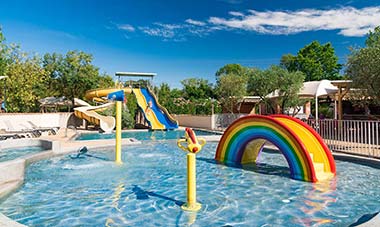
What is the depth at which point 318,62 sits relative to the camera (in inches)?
1853

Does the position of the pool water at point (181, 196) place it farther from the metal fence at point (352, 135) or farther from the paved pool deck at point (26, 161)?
the metal fence at point (352, 135)

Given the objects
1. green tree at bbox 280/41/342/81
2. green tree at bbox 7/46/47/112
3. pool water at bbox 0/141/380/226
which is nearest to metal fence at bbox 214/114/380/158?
pool water at bbox 0/141/380/226

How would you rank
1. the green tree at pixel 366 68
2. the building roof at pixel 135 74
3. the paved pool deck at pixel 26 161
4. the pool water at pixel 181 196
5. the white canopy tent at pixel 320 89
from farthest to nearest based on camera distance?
the building roof at pixel 135 74 → the white canopy tent at pixel 320 89 → the green tree at pixel 366 68 → the pool water at pixel 181 196 → the paved pool deck at pixel 26 161

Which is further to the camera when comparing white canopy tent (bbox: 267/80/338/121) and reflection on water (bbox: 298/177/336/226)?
white canopy tent (bbox: 267/80/338/121)

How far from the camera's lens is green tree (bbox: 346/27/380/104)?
11.1 m

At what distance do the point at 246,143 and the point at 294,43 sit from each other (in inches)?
1673

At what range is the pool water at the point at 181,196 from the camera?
4980mm

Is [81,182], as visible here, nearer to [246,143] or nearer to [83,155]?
[83,155]

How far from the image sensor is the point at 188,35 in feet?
142

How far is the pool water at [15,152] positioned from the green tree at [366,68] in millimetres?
13376

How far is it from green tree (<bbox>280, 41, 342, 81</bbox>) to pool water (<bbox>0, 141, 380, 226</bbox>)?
40.7 metres

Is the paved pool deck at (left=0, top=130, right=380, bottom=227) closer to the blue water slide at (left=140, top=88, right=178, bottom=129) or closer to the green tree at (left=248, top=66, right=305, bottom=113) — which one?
the green tree at (left=248, top=66, right=305, bottom=113)

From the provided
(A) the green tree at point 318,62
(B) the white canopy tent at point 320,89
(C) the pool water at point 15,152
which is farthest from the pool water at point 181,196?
(A) the green tree at point 318,62

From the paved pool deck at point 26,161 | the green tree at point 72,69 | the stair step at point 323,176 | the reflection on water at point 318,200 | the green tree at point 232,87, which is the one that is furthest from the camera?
the green tree at point 72,69
